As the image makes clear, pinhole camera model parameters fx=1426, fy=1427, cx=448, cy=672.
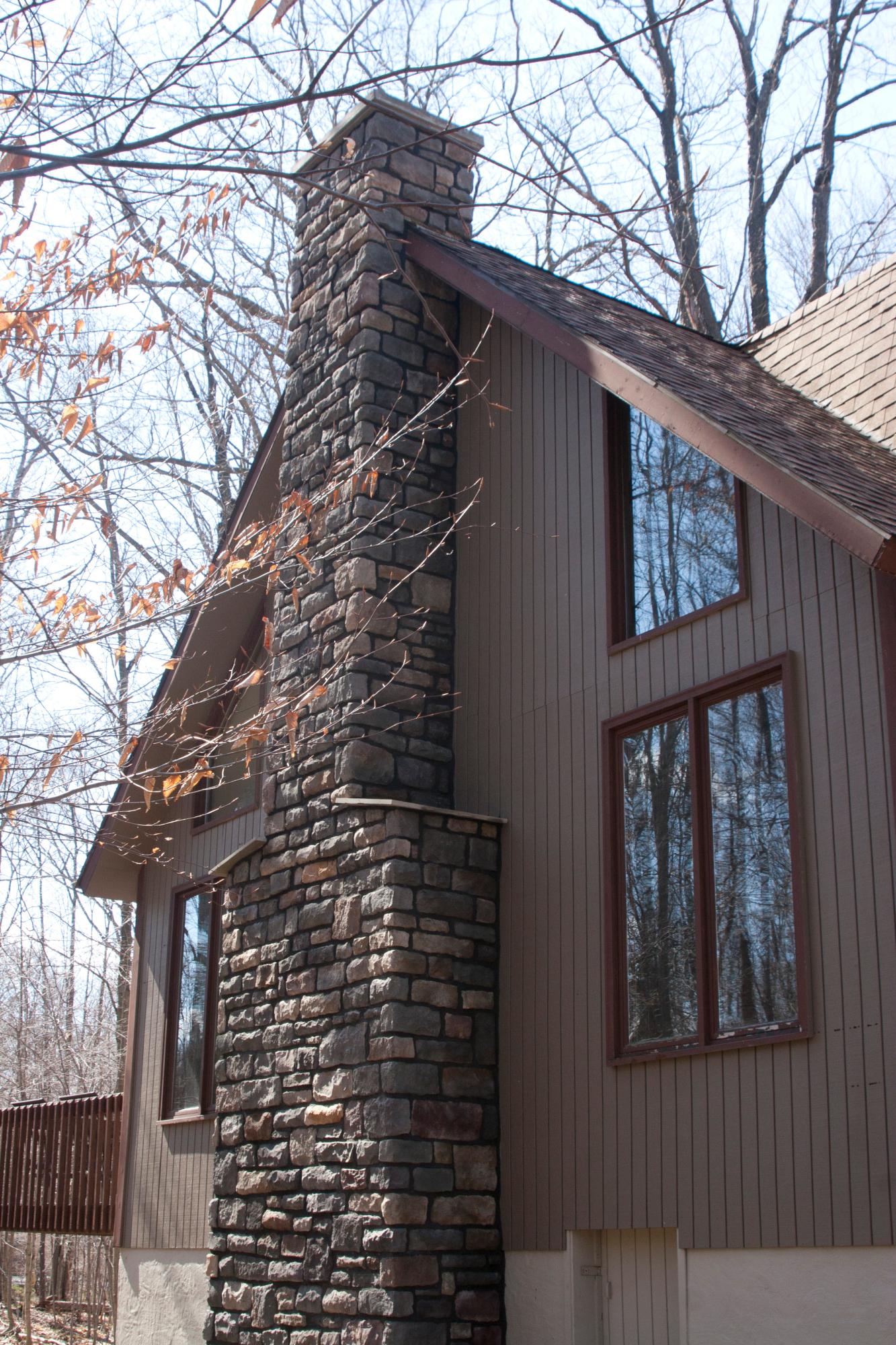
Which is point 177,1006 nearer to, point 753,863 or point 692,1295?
point 692,1295

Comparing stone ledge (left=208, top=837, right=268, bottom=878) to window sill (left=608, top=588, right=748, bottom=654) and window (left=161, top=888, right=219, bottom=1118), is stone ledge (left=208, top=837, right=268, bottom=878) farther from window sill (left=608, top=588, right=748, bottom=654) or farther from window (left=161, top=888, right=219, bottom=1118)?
window sill (left=608, top=588, right=748, bottom=654)

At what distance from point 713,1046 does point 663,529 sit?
2.79 meters

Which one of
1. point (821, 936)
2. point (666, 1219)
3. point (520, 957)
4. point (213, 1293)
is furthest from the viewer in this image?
point (213, 1293)

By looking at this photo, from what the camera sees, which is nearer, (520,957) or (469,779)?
(520,957)

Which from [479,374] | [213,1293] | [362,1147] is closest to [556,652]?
[479,374]

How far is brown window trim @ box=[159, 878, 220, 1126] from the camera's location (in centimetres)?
1077

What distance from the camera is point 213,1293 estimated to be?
27.7 feet

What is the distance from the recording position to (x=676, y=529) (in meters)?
7.64

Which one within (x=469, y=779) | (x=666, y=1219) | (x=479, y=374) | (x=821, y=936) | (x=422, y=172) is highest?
(x=422, y=172)

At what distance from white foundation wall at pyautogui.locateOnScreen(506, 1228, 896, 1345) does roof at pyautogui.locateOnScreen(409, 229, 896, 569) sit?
283cm

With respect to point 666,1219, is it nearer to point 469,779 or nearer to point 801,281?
point 469,779

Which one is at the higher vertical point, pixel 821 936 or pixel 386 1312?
pixel 821 936

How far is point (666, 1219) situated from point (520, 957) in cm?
175

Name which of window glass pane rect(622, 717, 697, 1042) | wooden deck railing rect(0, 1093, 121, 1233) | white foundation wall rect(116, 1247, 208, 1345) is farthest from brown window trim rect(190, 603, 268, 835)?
window glass pane rect(622, 717, 697, 1042)
